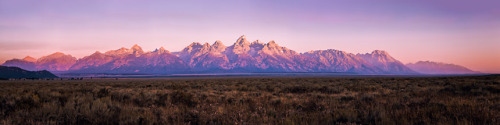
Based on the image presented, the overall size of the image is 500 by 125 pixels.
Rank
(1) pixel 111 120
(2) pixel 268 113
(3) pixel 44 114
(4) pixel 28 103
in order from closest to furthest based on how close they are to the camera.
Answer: (1) pixel 111 120 → (3) pixel 44 114 → (2) pixel 268 113 → (4) pixel 28 103

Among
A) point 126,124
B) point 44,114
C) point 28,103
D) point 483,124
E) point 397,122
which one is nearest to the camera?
point 483,124

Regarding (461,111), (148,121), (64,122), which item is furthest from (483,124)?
(64,122)

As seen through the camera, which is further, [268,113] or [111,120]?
[268,113]

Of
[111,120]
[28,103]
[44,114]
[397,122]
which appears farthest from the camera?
[28,103]

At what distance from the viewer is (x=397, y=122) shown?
5469 mm

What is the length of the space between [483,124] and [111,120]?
8455 mm

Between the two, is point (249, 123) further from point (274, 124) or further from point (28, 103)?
point (28, 103)

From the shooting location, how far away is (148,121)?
241 inches

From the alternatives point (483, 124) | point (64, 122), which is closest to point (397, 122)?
point (483, 124)

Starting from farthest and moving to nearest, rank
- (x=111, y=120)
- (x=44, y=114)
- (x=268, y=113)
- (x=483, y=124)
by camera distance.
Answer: (x=268, y=113) → (x=44, y=114) → (x=111, y=120) → (x=483, y=124)

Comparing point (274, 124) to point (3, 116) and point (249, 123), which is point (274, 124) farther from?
point (3, 116)

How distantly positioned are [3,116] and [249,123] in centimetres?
685

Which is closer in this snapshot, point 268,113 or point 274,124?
point 274,124

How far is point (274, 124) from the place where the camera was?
5.73 meters
